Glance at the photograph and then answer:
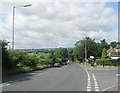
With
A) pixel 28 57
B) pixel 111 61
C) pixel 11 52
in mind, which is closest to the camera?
pixel 11 52

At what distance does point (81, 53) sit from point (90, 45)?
671 centimetres

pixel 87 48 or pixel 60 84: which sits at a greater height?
pixel 87 48

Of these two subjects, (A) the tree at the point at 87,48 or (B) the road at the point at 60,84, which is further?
(A) the tree at the point at 87,48

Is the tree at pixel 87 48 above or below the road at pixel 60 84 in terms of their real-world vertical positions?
above

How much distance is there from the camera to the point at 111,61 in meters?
92.7

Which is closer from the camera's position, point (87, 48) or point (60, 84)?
point (60, 84)

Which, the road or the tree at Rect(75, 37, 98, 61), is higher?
the tree at Rect(75, 37, 98, 61)

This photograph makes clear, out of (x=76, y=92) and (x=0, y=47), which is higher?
(x=0, y=47)

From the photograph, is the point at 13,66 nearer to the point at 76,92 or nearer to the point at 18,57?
the point at 18,57

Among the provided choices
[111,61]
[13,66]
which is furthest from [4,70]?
[111,61]

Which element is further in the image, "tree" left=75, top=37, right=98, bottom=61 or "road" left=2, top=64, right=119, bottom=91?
"tree" left=75, top=37, right=98, bottom=61

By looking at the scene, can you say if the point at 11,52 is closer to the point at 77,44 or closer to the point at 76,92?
the point at 76,92

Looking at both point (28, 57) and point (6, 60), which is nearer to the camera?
point (6, 60)

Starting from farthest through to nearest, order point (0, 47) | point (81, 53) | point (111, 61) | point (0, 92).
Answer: point (81, 53), point (111, 61), point (0, 47), point (0, 92)
